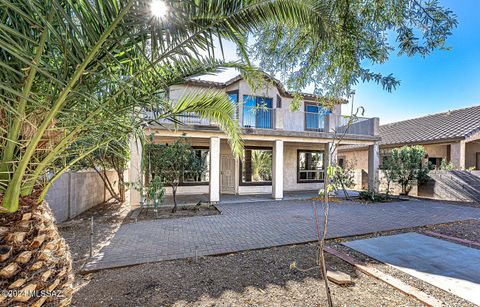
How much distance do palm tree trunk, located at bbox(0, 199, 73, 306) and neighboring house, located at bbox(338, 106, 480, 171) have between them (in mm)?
12486

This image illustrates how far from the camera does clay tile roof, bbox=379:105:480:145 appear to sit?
14.8m

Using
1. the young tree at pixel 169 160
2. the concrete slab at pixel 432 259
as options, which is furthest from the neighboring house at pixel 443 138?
the young tree at pixel 169 160

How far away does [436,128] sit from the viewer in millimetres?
17047

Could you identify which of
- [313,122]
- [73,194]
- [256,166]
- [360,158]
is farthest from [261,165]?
[360,158]

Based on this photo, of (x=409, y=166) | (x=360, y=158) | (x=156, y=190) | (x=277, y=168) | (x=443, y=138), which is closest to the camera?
(x=156, y=190)

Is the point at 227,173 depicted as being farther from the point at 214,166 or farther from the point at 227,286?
the point at 227,286

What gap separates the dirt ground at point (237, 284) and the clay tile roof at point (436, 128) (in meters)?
15.7

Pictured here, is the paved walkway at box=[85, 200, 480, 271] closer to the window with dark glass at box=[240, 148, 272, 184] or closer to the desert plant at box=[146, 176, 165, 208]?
the desert plant at box=[146, 176, 165, 208]

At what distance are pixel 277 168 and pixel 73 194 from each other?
867 cm

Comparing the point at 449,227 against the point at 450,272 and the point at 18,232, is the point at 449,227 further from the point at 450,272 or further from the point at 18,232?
the point at 18,232

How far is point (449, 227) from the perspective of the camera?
6.96m

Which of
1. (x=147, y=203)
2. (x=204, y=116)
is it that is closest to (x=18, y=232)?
(x=204, y=116)

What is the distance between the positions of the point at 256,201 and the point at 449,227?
7172 mm

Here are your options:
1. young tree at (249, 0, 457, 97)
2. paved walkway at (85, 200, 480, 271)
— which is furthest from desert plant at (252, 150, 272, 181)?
young tree at (249, 0, 457, 97)
